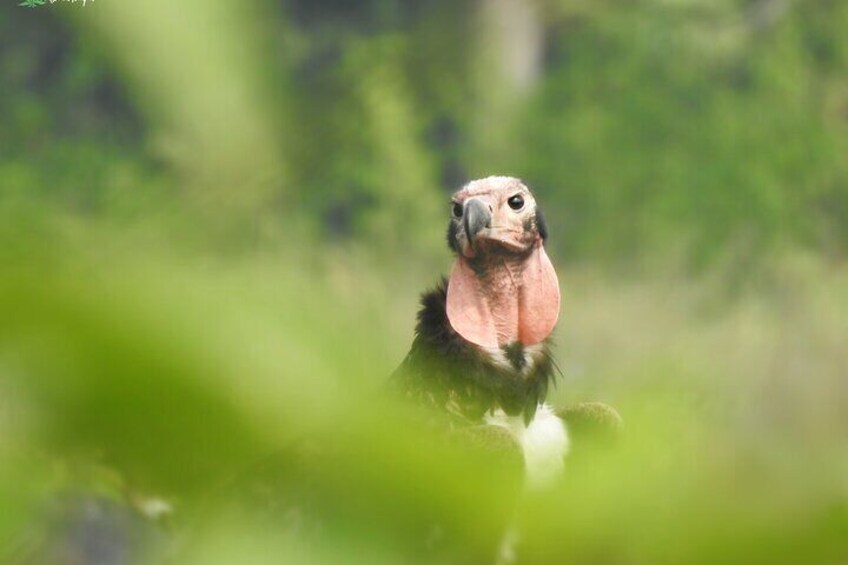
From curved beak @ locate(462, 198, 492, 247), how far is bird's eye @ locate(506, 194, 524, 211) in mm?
31

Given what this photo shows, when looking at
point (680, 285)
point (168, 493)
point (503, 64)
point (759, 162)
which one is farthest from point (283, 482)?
point (503, 64)

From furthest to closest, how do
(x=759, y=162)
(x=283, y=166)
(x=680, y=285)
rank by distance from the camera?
(x=759, y=162)
(x=680, y=285)
(x=283, y=166)

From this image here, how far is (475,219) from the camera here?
6.01 feet

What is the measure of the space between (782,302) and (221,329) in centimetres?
893

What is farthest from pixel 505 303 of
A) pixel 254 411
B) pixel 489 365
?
pixel 254 411

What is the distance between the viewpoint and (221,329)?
11.0 inches

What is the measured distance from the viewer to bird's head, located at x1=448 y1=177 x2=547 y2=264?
1.82m

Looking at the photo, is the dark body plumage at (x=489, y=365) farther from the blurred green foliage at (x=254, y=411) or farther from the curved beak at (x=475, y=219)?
the blurred green foliage at (x=254, y=411)

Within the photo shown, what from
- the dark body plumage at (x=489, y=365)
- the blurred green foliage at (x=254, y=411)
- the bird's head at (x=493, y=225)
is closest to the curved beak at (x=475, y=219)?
the bird's head at (x=493, y=225)

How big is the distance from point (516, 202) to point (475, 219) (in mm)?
61

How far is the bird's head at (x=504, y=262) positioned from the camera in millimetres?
1606

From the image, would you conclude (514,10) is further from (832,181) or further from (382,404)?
(382,404)

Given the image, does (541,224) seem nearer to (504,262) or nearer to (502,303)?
(504,262)

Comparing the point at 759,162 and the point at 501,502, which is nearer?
the point at 501,502
